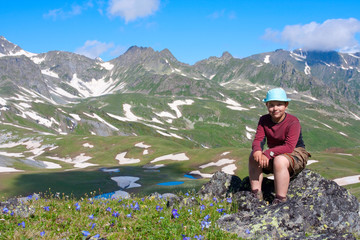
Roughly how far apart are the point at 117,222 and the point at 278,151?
20.9ft

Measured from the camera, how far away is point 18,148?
12562 centimetres

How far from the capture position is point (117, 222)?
848cm

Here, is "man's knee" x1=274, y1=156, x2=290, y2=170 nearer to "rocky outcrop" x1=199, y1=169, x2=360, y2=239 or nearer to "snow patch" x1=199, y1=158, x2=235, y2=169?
"rocky outcrop" x1=199, y1=169, x2=360, y2=239

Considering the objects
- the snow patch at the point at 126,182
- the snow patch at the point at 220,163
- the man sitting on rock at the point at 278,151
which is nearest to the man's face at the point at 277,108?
the man sitting on rock at the point at 278,151

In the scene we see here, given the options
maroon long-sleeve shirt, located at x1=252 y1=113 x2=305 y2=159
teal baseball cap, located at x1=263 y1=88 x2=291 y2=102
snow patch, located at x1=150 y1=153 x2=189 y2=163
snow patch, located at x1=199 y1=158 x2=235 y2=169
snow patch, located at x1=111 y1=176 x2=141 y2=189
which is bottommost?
snow patch, located at x1=199 y1=158 x2=235 y2=169

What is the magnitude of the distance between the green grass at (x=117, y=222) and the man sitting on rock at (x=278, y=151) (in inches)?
67.1

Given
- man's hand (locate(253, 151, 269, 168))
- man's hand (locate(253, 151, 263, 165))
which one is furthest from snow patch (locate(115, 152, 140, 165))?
man's hand (locate(253, 151, 269, 168))

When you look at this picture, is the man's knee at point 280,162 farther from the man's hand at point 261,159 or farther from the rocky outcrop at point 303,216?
the rocky outcrop at point 303,216

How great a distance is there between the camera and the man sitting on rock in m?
→ 9.95

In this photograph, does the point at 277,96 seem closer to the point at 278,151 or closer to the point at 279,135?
the point at 279,135

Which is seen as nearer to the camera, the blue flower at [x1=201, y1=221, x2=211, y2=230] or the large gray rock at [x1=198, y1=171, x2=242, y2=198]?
the blue flower at [x1=201, y1=221, x2=211, y2=230]

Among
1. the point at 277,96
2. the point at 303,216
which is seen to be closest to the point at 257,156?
the point at 277,96

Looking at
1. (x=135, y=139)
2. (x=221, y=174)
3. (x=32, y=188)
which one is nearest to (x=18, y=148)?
(x=135, y=139)

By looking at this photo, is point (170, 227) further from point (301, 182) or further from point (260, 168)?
point (301, 182)
